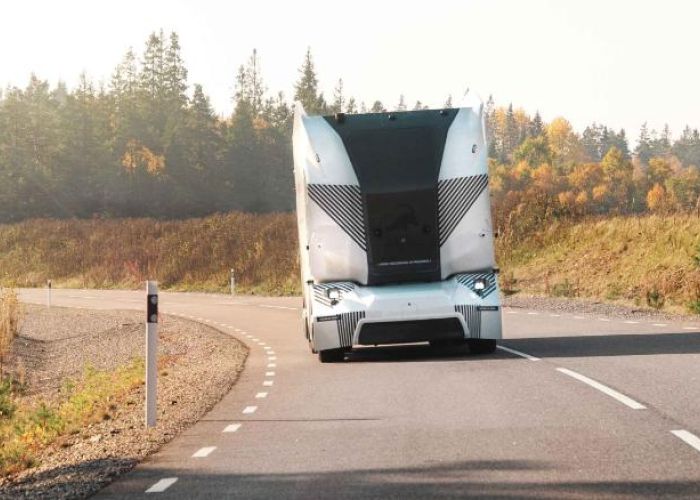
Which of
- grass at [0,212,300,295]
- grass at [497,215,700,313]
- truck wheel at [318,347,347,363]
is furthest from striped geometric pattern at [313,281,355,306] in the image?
grass at [0,212,300,295]

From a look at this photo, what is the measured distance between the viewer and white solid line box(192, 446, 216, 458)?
9047 mm

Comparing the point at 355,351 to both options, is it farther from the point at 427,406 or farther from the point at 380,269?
the point at 427,406

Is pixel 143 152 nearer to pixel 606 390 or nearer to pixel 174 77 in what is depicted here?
pixel 174 77

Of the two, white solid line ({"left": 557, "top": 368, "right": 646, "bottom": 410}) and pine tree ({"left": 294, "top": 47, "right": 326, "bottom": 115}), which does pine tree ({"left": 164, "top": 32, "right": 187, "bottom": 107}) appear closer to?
pine tree ({"left": 294, "top": 47, "right": 326, "bottom": 115})

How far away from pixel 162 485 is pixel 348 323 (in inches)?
364

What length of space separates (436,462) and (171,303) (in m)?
35.5

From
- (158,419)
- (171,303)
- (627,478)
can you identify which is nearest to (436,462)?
(627,478)

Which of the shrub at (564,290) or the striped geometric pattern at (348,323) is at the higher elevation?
the shrub at (564,290)

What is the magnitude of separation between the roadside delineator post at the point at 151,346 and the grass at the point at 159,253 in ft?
125

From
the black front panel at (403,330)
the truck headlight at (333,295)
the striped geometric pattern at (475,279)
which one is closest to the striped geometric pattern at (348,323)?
the black front panel at (403,330)

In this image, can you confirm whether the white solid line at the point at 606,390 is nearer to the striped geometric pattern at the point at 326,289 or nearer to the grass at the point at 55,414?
the striped geometric pattern at the point at 326,289

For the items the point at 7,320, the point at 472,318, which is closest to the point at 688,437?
the point at 472,318

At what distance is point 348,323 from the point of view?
16.9 meters

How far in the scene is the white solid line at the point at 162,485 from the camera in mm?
7573
